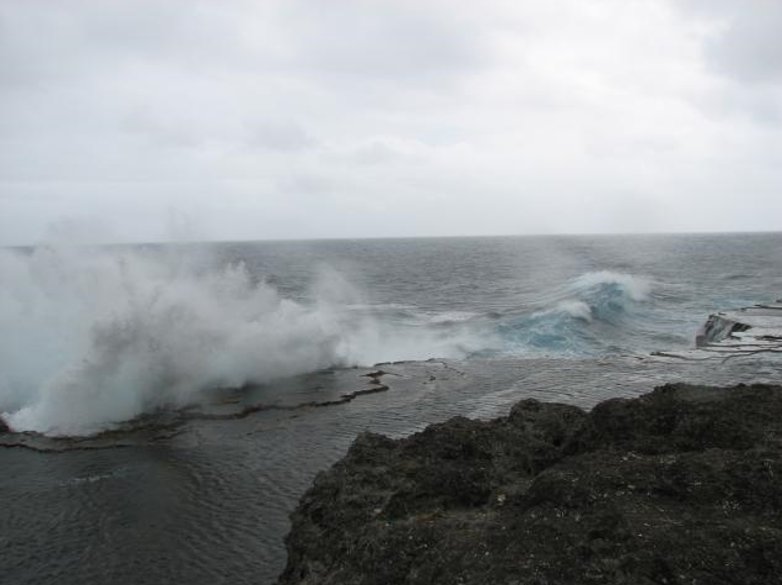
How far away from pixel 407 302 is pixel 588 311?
14.3 metres

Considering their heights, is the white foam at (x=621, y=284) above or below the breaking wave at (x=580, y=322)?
above

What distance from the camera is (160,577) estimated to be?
31.6 ft

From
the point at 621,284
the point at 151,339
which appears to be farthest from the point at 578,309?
the point at 151,339

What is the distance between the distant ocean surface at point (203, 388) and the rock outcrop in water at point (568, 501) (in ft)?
10.4

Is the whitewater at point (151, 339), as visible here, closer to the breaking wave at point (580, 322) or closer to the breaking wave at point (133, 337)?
the breaking wave at point (133, 337)

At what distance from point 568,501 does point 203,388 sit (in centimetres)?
1634

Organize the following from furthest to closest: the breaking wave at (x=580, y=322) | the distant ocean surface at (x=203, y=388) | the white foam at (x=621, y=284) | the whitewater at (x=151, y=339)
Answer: the white foam at (x=621, y=284) < the breaking wave at (x=580, y=322) < the whitewater at (x=151, y=339) < the distant ocean surface at (x=203, y=388)

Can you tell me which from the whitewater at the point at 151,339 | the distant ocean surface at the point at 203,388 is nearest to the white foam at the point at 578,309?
the distant ocean surface at the point at 203,388

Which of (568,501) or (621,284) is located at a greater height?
(568,501)

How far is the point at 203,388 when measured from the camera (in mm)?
20266

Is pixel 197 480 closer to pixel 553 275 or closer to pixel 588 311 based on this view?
pixel 588 311

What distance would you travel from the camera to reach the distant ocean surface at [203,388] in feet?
35.7

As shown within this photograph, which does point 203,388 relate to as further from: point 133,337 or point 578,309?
point 578,309

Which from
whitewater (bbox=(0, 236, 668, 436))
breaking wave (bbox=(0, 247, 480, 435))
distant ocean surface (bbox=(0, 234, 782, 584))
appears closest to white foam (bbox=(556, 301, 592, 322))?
distant ocean surface (bbox=(0, 234, 782, 584))
